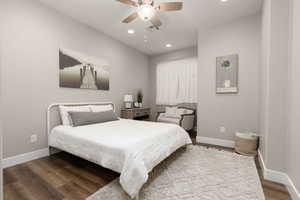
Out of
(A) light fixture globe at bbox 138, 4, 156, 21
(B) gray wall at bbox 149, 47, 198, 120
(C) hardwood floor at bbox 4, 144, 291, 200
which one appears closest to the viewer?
(C) hardwood floor at bbox 4, 144, 291, 200

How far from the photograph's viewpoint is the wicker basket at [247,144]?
104 inches

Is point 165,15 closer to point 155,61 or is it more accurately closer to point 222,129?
point 155,61

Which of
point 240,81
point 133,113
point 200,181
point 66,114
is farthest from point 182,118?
point 66,114

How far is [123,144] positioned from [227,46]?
3.08 meters

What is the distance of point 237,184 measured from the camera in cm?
175

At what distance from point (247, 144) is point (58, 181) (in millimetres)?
3176

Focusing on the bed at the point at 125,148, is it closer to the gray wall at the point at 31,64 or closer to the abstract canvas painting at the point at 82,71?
the gray wall at the point at 31,64

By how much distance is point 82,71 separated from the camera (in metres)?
3.19

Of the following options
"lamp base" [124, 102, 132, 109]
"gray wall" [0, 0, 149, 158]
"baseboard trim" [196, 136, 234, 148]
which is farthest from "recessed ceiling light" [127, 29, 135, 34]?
"baseboard trim" [196, 136, 234, 148]

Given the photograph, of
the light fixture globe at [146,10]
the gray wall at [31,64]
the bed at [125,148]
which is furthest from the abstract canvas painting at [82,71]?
the light fixture globe at [146,10]

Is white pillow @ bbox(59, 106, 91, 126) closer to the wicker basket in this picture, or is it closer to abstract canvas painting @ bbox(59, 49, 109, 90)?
abstract canvas painting @ bbox(59, 49, 109, 90)

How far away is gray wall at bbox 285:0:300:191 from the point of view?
4.84 feet

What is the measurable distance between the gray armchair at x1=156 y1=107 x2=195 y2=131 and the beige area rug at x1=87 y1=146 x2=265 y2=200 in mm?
1335

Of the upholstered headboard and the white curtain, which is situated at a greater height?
the white curtain
